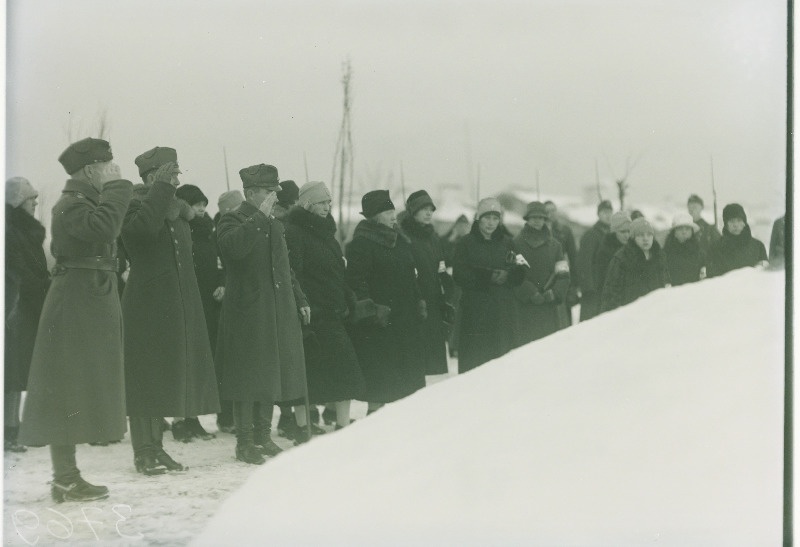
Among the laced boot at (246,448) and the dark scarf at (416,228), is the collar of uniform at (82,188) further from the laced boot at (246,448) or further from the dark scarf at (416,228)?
the dark scarf at (416,228)

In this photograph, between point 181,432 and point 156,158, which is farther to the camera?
point 181,432

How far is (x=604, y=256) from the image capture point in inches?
341

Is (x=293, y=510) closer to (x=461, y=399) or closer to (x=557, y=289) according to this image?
(x=461, y=399)

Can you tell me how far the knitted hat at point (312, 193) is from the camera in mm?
7148

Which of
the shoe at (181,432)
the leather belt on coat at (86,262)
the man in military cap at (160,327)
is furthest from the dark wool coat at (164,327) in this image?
the shoe at (181,432)

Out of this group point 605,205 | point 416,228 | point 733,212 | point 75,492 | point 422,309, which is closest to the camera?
point 75,492

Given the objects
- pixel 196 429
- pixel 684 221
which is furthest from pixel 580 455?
pixel 196 429

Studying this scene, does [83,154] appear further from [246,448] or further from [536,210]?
[536,210]

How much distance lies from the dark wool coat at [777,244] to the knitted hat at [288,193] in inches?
117

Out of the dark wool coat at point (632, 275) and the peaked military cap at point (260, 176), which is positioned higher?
the peaked military cap at point (260, 176)

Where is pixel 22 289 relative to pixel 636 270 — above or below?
above

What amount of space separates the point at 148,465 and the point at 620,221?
12.0 ft

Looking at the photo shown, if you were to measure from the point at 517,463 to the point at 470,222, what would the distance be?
2.99m

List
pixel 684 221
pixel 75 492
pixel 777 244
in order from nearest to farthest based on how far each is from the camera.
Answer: pixel 75 492, pixel 777 244, pixel 684 221
